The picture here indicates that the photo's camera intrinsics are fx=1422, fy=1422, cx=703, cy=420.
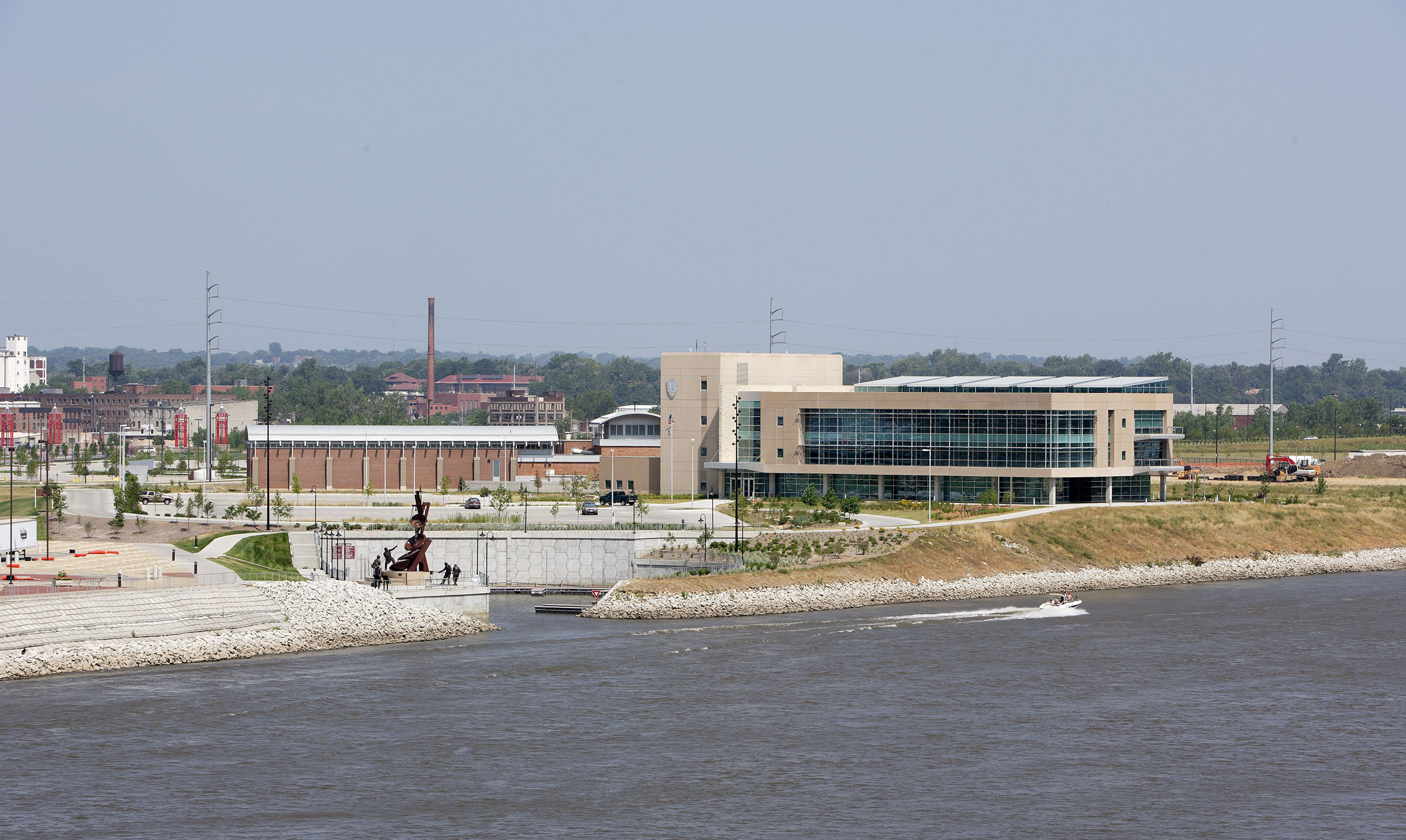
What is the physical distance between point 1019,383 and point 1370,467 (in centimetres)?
6826

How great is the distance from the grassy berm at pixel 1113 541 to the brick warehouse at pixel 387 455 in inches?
2573

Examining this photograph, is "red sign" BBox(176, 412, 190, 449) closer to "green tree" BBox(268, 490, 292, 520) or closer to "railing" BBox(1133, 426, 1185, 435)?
"green tree" BBox(268, 490, 292, 520)

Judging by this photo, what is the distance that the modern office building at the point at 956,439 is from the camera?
106m

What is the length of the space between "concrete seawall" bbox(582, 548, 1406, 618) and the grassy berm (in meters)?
1.19

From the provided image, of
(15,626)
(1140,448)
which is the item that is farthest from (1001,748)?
(1140,448)

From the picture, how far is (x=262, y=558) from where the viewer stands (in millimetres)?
78562

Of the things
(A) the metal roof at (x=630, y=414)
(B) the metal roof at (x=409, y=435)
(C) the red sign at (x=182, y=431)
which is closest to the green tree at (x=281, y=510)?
(B) the metal roof at (x=409, y=435)

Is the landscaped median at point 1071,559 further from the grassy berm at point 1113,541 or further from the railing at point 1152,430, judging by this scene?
the railing at point 1152,430

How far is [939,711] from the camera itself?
170 feet

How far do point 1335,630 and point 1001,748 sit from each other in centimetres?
3027

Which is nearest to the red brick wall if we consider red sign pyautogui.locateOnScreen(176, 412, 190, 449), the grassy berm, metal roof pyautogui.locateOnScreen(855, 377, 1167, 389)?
red sign pyautogui.locateOnScreen(176, 412, 190, 449)

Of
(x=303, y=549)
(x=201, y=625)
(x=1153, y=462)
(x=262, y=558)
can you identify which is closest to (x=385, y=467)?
(x=303, y=549)

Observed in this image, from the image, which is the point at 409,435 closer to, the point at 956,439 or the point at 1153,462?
the point at 956,439

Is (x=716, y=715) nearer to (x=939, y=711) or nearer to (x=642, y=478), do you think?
(x=939, y=711)
